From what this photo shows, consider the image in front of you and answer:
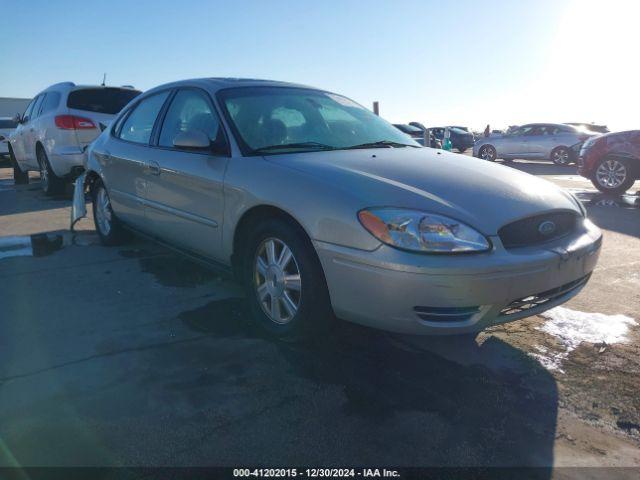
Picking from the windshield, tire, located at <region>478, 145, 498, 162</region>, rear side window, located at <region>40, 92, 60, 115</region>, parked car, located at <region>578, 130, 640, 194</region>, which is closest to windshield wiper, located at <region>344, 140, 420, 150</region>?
the windshield

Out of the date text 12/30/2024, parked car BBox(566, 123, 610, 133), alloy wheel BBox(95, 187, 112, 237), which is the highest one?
parked car BBox(566, 123, 610, 133)

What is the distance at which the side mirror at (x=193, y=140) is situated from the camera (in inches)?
132

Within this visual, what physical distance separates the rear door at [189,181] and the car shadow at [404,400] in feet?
2.24

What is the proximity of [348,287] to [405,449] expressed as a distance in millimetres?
806

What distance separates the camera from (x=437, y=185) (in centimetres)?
277

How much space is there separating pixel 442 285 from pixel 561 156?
638 inches

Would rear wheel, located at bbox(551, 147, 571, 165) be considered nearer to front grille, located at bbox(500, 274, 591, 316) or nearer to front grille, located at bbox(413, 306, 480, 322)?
front grille, located at bbox(500, 274, 591, 316)

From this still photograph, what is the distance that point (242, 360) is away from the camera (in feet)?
9.34

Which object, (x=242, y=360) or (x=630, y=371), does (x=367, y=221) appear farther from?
(x=630, y=371)

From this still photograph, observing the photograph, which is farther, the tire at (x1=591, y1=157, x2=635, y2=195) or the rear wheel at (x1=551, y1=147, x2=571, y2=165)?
the rear wheel at (x1=551, y1=147, x2=571, y2=165)

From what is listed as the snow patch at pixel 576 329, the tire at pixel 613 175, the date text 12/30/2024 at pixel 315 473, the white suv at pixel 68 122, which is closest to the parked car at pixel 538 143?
the tire at pixel 613 175

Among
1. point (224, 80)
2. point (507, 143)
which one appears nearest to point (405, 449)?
point (224, 80)

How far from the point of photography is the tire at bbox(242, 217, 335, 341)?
9.12 feet

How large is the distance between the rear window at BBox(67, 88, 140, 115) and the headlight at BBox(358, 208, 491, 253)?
6923 mm
